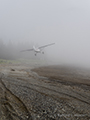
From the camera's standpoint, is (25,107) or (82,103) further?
(82,103)

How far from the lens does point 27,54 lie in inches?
4432

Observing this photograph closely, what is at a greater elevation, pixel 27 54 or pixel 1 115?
pixel 27 54

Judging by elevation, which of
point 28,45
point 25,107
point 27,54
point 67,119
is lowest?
point 67,119

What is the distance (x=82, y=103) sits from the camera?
35.1ft

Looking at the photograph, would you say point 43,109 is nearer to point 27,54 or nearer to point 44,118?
point 44,118

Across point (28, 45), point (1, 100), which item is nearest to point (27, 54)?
point (28, 45)

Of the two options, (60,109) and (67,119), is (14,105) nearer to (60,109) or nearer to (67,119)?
(60,109)

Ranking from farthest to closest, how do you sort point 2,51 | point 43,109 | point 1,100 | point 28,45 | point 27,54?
point 28,45 → point 27,54 → point 2,51 → point 1,100 → point 43,109

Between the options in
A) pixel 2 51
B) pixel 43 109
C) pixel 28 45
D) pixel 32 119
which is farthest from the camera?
pixel 28 45

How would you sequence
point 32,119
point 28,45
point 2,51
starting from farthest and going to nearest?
point 28,45, point 2,51, point 32,119

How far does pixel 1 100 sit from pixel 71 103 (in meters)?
7.46

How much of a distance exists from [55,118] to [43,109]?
1579 mm

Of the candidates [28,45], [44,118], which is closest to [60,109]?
[44,118]

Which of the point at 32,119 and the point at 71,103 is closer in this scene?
the point at 32,119
